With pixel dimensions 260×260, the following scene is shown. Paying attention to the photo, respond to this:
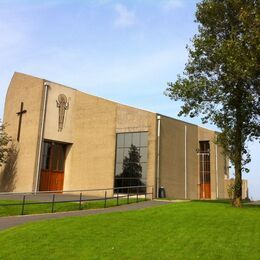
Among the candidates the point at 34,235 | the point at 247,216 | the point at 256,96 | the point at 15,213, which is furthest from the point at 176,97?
the point at 34,235

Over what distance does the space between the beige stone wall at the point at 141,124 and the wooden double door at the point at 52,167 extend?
592 cm

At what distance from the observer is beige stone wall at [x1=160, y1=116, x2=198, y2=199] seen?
29.9 meters

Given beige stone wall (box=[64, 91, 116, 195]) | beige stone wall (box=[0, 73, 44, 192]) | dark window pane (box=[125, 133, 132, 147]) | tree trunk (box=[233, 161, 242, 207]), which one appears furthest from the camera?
beige stone wall (box=[0, 73, 44, 192])

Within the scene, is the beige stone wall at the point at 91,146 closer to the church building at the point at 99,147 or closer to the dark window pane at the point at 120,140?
the church building at the point at 99,147

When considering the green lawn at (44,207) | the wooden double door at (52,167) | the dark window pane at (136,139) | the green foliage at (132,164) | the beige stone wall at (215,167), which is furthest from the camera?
the beige stone wall at (215,167)

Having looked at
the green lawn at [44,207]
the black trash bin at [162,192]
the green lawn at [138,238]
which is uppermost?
the black trash bin at [162,192]

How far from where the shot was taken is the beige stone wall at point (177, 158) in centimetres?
2992

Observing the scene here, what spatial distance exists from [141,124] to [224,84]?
412 inches

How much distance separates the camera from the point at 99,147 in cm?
3212

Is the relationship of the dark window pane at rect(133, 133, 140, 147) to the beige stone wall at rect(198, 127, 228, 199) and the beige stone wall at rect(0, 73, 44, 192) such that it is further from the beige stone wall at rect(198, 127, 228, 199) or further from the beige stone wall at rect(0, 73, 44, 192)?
the beige stone wall at rect(0, 73, 44, 192)

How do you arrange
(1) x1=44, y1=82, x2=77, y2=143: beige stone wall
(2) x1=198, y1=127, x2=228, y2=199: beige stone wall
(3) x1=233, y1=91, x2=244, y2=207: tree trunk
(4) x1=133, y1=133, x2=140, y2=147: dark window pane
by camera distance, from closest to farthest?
1. (3) x1=233, y1=91, x2=244, y2=207: tree trunk
2. (4) x1=133, y1=133, x2=140, y2=147: dark window pane
3. (1) x1=44, y1=82, x2=77, y2=143: beige stone wall
4. (2) x1=198, y1=127, x2=228, y2=199: beige stone wall

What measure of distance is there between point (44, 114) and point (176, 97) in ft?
46.4

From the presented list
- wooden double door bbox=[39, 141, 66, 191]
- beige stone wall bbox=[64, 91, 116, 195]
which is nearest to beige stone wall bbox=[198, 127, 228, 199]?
beige stone wall bbox=[64, 91, 116, 195]

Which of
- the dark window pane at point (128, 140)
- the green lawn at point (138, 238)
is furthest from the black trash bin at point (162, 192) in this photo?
the green lawn at point (138, 238)
